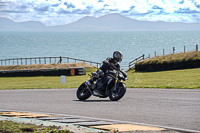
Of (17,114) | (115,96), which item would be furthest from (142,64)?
(17,114)

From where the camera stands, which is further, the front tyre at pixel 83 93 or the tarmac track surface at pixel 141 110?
the front tyre at pixel 83 93

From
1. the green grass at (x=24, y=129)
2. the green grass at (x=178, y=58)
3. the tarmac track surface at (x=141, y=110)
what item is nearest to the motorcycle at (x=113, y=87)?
the tarmac track surface at (x=141, y=110)

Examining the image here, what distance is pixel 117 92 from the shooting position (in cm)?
1258

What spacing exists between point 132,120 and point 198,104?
301cm

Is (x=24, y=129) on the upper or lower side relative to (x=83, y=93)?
lower

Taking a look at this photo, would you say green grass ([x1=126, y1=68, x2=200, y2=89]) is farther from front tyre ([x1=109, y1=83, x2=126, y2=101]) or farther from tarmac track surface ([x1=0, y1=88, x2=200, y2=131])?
tarmac track surface ([x1=0, y1=88, x2=200, y2=131])

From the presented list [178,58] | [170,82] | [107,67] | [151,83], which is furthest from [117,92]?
[178,58]

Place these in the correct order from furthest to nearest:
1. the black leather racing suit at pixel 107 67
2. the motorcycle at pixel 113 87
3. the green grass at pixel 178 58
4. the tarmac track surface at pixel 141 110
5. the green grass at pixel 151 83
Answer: the green grass at pixel 178 58 → the green grass at pixel 151 83 → the black leather racing suit at pixel 107 67 → the motorcycle at pixel 113 87 → the tarmac track surface at pixel 141 110

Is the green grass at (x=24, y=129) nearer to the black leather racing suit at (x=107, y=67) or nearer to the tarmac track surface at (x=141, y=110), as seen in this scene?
the tarmac track surface at (x=141, y=110)

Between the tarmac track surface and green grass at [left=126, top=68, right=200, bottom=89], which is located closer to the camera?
the tarmac track surface

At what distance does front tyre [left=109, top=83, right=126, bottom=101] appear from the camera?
1228 centimetres

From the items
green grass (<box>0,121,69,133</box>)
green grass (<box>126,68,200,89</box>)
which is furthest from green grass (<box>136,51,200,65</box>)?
green grass (<box>0,121,69,133</box>)

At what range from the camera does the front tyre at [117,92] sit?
40.3ft

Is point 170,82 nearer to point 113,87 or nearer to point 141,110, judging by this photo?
point 113,87
